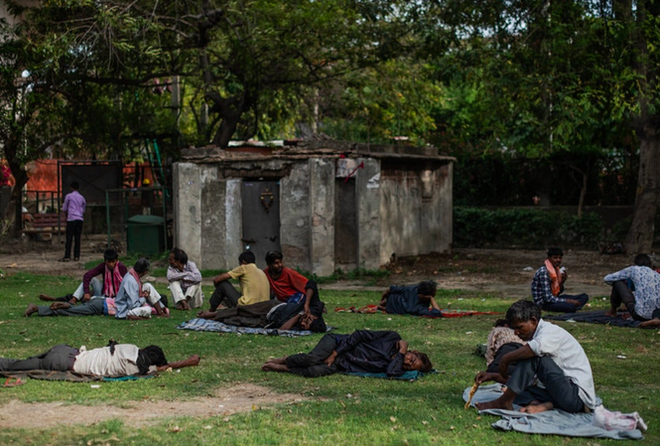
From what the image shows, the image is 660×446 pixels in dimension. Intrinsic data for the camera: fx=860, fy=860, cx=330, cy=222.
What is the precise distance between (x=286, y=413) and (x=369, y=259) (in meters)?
11.8

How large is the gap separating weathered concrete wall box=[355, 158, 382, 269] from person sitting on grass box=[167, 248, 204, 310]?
5.54m

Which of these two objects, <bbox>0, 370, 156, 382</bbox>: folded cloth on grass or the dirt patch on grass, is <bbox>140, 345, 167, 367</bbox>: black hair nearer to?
<bbox>0, 370, 156, 382</bbox>: folded cloth on grass

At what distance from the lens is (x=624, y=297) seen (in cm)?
1162

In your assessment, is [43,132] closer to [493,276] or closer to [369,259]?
[369,259]

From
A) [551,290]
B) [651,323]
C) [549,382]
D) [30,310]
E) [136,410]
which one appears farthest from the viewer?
[551,290]

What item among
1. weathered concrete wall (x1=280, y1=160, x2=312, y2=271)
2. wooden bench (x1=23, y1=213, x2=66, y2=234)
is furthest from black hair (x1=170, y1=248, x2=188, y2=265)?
wooden bench (x1=23, y1=213, x2=66, y2=234)

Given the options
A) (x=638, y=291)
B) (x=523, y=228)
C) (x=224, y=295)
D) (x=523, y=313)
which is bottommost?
(x=224, y=295)

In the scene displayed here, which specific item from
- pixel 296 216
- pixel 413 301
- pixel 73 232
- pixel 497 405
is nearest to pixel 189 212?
pixel 296 216

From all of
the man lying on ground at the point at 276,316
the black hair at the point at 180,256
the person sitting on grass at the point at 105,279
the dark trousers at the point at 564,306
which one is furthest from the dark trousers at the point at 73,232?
the dark trousers at the point at 564,306

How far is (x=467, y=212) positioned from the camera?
82.6 ft

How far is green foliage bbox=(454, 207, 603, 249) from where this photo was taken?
2352cm

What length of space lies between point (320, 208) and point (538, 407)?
11602 mm

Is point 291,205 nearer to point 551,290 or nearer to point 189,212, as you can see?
point 189,212

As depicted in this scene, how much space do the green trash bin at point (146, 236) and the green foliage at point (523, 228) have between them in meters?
8.81
